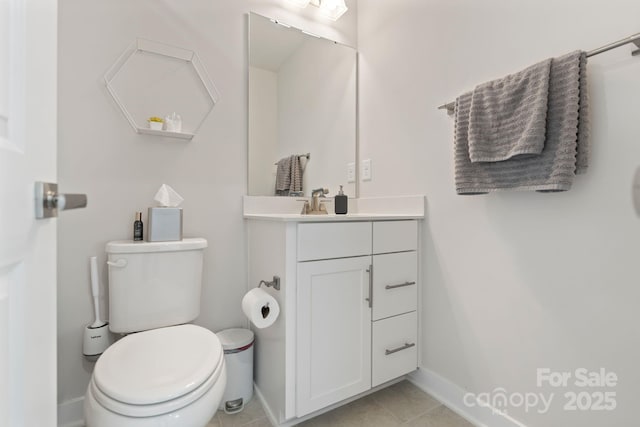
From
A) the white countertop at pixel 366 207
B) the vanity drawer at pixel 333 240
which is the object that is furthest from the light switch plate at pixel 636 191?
the vanity drawer at pixel 333 240

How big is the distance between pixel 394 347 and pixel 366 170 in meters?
1.01

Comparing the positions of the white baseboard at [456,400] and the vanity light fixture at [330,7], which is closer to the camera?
the white baseboard at [456,400]

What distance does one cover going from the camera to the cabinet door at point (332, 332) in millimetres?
1205

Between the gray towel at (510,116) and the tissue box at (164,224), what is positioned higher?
the gray towel at (510,116)

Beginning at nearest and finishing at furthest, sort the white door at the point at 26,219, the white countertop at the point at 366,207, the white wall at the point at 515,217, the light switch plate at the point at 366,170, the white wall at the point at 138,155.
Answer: the white door at the point at 26,219 → the white wall at the point at 515,217 → the white wall at the point at 138,155 → the white countertop at the point at 366,207 → the light switch plate at the point at 366,170

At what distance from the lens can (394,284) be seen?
145 centimetres

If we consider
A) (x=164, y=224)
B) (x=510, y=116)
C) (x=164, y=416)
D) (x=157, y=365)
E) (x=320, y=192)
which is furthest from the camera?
(x=320, y=192)

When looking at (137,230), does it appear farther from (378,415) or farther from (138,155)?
(378,415)

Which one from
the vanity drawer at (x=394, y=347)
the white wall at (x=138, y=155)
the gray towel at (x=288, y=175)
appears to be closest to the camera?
the white wall at (x=138, y=155)

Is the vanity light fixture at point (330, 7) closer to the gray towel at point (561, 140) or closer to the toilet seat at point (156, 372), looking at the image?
the gray towel at point (561, 140)

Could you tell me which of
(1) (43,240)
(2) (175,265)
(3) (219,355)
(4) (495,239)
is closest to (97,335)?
(2) (175,265)

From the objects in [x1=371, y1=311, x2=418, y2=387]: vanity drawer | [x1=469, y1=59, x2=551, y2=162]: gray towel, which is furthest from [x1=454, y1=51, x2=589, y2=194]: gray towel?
[x1=371, y1=311, x2=418, y2=387]: vanity drawer

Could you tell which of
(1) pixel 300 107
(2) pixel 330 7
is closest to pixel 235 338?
(1) pixel 300 107

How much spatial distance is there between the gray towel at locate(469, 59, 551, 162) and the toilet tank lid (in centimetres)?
121
